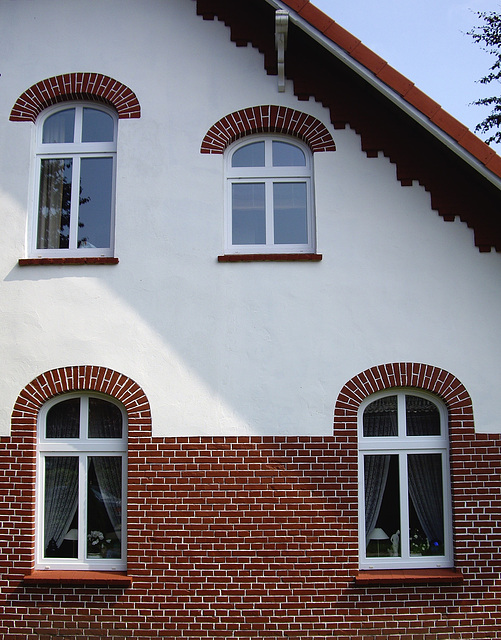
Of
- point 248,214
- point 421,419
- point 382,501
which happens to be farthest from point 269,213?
point 382,501

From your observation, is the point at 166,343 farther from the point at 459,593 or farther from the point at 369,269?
the point at 459,593

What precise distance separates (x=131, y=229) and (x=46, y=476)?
293cm

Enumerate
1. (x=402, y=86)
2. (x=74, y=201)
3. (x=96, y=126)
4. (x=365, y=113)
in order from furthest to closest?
(x=96, y=126), (x=74, y=201), (x=365, y=113), (x=402, y=86)

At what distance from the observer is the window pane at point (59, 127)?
7566 millimetres

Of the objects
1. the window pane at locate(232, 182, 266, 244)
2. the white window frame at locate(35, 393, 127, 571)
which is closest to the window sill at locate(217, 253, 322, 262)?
the window pane at locate(232, 182, 266, 244)

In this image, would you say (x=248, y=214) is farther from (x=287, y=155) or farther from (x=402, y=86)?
(x=402, y=86)

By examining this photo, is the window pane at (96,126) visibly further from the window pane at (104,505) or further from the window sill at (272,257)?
the window pane at (104,505)

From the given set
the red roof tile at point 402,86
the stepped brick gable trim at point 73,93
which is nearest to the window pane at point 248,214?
the stepped brick gable trim at point 73,93

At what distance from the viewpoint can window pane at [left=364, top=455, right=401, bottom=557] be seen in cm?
691

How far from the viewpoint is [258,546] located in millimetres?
6656

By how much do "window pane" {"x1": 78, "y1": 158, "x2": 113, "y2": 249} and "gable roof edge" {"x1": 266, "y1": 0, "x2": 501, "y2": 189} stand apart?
271 centimetres

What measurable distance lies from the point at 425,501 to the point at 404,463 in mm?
479

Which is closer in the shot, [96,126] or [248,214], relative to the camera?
[248,214]

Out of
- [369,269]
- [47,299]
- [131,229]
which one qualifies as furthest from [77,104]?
[369,269]
